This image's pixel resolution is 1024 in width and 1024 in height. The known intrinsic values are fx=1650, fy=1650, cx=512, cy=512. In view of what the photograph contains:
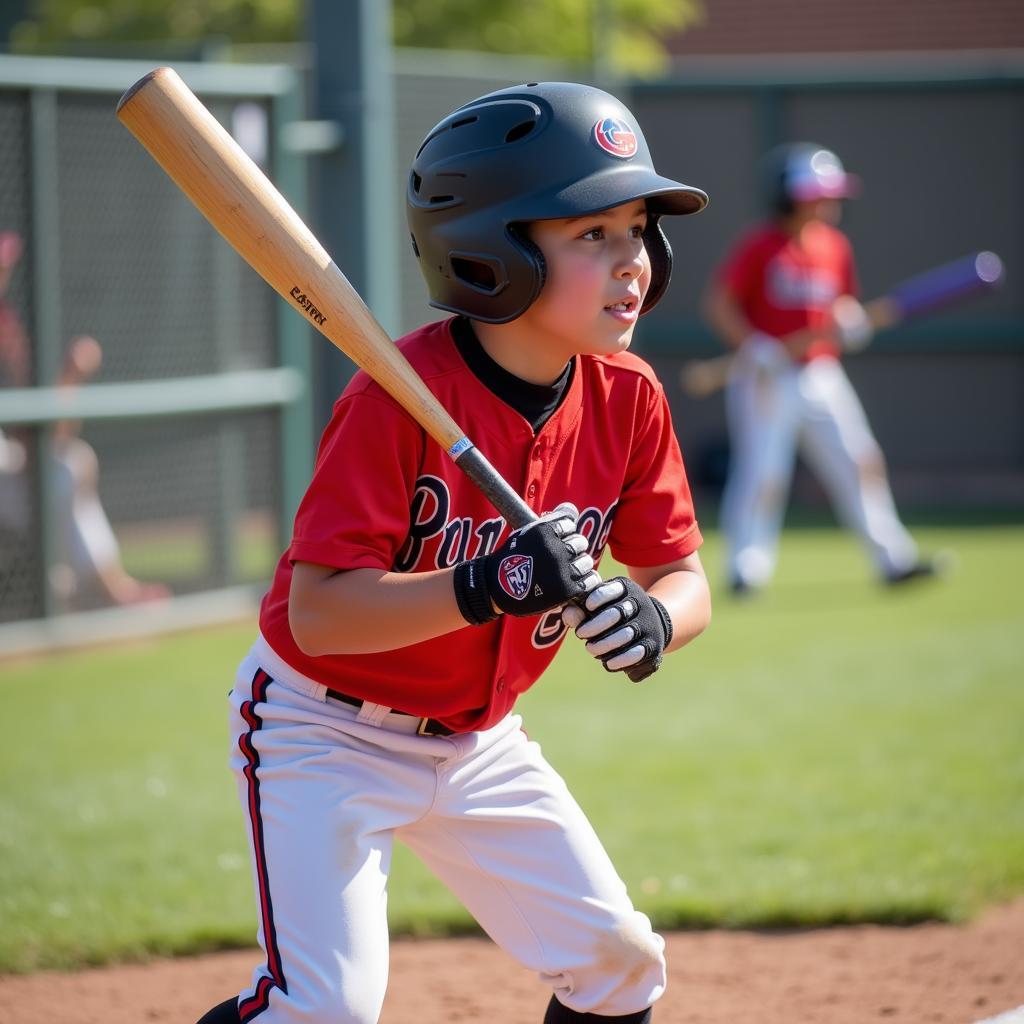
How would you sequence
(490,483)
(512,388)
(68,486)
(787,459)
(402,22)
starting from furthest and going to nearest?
1. (402,22)
2. (787,459)
3. (68,486)
4. (512,388)
5. (490,483)

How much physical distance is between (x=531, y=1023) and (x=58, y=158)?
5.09 m

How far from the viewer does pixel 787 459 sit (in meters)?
8.95

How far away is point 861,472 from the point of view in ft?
28.3

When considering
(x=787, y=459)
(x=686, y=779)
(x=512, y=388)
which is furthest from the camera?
(x=787, y=459)

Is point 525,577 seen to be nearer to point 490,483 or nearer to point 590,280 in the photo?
point 490,483

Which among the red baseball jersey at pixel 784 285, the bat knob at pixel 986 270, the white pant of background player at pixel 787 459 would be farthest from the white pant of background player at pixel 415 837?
the bat knob at pixel 986 270

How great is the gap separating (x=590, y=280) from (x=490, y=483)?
385 millimetres

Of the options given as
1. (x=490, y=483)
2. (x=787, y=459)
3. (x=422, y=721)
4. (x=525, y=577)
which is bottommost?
(x=787, y=459)

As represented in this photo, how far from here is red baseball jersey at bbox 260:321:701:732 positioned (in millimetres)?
2594

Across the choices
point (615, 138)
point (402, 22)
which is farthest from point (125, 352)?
point (402, 22)

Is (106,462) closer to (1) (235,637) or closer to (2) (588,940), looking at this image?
(1) (235,637)

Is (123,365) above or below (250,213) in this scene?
below

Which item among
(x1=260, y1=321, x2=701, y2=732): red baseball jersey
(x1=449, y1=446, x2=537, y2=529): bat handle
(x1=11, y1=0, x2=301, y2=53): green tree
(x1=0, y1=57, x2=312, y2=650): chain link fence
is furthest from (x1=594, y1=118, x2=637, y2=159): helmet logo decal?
(x1=11, y1=0, x2=301, y2=53): green tree

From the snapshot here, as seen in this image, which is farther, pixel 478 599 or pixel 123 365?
pixel 123 365
